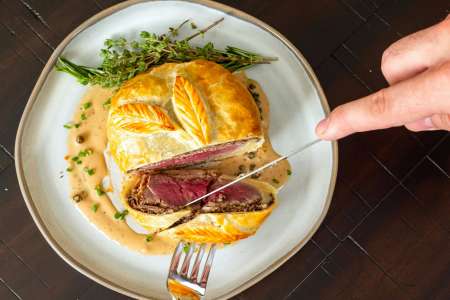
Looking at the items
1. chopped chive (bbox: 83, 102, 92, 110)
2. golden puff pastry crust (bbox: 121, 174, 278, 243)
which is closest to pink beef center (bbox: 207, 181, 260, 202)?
golden puff pastry crust (bbox: 121, 174, 278, 243)

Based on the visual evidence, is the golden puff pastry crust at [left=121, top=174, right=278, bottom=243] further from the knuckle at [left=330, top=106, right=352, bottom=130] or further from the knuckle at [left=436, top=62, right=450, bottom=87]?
the knuckle at [left=436, top=62, right=450, bottom=87]

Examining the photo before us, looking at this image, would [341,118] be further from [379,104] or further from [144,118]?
[144,118]

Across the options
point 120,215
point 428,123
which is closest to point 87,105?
point 120,215

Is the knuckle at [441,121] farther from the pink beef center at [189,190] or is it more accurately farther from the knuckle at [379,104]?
the pink beef center at [189,190]

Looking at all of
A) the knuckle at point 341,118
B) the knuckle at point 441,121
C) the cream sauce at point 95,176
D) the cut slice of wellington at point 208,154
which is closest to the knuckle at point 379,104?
the knuckle at point 341,118

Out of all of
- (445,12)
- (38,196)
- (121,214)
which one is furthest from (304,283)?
(445,12)

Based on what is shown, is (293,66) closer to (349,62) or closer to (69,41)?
(349,62)
